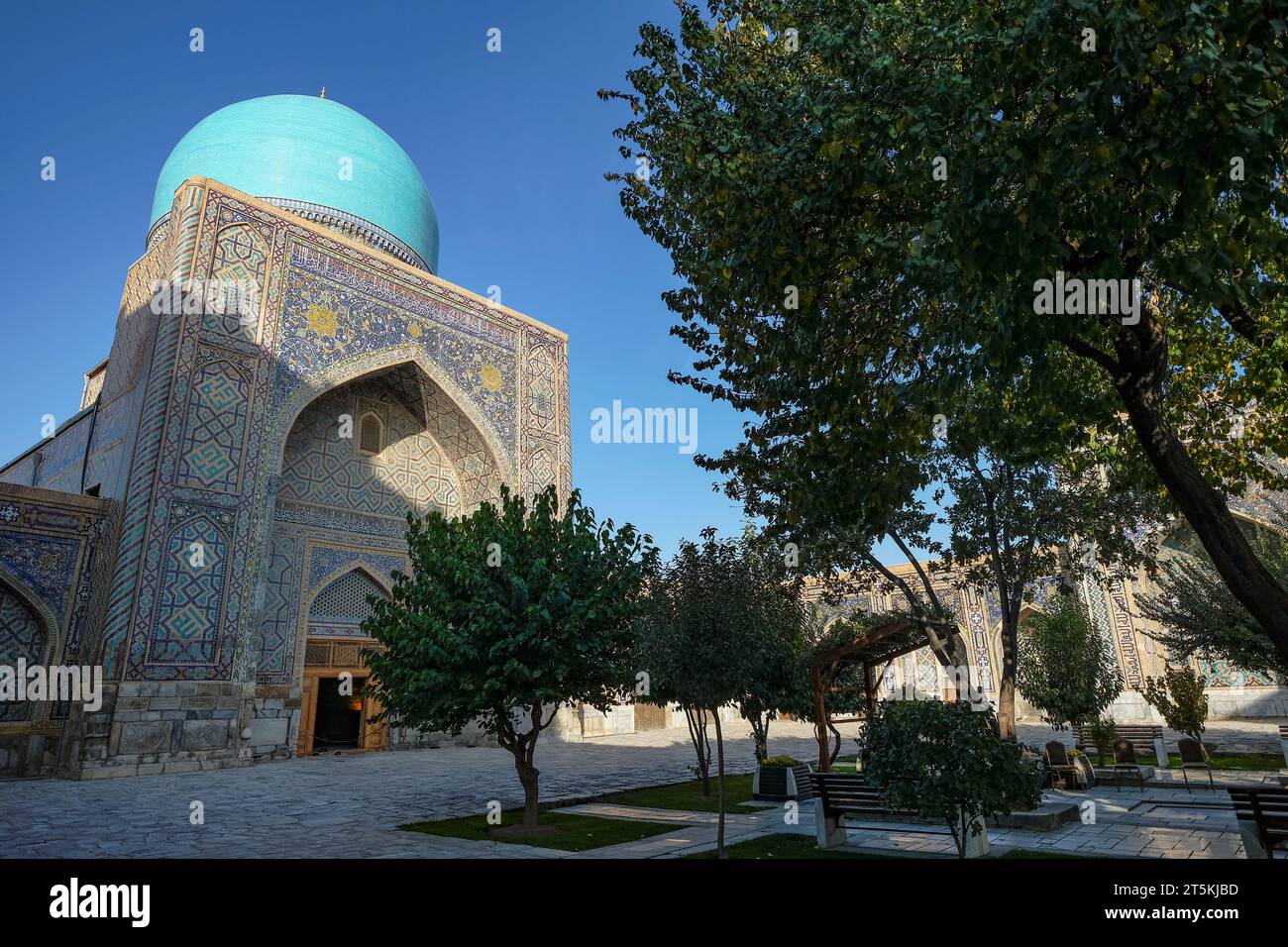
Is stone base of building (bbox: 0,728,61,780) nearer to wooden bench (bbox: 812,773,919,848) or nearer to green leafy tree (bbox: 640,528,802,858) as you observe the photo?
green leafy tree (bbox: 640,528,802,858)

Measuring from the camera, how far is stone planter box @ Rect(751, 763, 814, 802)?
9414 millimetres

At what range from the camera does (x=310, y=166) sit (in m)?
18.6

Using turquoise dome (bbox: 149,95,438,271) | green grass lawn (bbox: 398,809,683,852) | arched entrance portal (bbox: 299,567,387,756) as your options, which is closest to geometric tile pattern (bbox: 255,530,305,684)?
arched entrance portal (bbox: 299,567,387,756)

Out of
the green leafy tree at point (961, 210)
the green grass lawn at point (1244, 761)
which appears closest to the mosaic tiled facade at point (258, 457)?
the green leafy tree at point (961, 210)

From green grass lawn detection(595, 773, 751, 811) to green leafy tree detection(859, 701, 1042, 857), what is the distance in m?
3.82

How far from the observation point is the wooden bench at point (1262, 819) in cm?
509

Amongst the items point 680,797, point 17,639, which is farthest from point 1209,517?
point 17,639

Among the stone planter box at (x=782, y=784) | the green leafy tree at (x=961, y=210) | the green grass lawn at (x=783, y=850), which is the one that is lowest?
the stone planter box at (x=782, y=784)

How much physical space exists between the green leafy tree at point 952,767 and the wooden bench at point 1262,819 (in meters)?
1.44

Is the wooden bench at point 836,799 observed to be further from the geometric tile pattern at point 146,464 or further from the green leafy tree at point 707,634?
the geometric tile pattern at point 146,464

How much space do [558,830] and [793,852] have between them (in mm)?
2357

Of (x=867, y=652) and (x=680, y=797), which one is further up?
(x=867, y=652)

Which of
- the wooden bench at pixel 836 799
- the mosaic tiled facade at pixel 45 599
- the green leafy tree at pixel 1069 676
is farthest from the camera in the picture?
the green leafy tree at pixel 1069 676

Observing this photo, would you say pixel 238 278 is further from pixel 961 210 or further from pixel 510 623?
pixel 961 210
